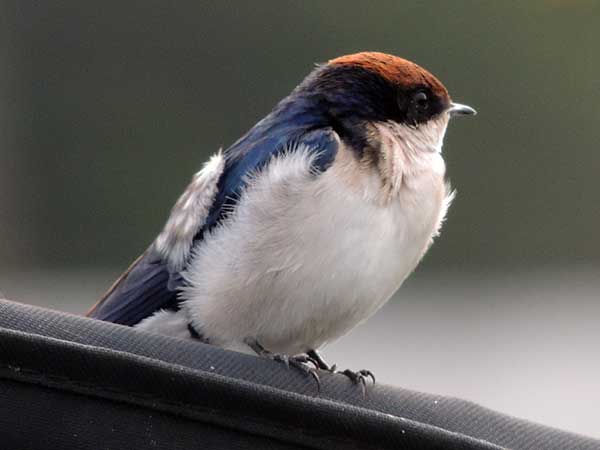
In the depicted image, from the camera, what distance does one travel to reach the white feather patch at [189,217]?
2.63m

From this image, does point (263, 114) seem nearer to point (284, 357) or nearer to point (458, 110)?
point (458, 110)

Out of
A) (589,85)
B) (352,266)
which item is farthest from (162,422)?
(589,85)

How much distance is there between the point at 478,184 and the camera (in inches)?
295

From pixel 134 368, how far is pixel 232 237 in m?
1.06

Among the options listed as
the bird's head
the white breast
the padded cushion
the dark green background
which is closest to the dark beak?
the bird's head

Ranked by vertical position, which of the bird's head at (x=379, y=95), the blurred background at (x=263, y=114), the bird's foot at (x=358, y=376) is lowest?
the blurred background at (x=263, y=114)

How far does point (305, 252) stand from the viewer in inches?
93.0

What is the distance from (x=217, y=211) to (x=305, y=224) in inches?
10.0

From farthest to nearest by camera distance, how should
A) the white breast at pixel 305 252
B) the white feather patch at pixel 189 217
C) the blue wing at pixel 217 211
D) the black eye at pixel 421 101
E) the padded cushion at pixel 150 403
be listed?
the black eye at pixel 421 101 → the white feather patch at pixel 189 217 → the blue wing at pixel 217 211 → the white breast at pixel 305 252 → the padded cushion at pixel 150 403

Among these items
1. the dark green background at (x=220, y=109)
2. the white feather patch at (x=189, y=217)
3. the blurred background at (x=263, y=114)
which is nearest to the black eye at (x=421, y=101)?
the white feather patch at (x=189, y=217)

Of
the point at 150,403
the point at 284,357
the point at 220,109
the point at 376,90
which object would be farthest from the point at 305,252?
the point at 220,109

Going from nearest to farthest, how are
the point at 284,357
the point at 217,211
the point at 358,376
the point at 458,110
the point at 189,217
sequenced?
the point at 358,376 < the point at 284,357 < the point at 217,211 < the point at 189,217 < the point at 458,110

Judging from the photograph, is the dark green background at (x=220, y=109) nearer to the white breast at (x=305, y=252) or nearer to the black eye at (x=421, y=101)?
the black eye at (x=421, y=101)

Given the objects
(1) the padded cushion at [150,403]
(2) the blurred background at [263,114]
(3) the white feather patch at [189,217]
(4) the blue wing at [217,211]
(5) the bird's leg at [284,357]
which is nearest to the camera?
(1) the padded cushion at [150,403]
